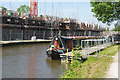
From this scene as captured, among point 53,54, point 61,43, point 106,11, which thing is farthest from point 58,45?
point 106,11

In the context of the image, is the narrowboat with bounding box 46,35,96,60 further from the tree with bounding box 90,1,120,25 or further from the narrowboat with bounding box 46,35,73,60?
the tree with bounding box 90,1,120,25

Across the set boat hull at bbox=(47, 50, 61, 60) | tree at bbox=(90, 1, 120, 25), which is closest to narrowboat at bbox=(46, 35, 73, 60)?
boat hull at bbox=(47, 50, 61, 60)

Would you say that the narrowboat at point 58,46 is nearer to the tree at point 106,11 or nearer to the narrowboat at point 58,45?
the narrowboat at point 58,45

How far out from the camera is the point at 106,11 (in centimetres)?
3036

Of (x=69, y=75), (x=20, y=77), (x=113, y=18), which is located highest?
(x=113, y=18)

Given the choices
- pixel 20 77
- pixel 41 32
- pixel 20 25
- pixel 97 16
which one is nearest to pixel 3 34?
pixel 20 25

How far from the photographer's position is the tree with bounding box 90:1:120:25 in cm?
3002

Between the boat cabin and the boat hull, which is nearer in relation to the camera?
the boat hull

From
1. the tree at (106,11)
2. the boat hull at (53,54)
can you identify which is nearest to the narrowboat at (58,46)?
the boat hull at (53,54)

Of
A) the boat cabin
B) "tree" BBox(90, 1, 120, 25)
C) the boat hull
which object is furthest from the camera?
"tree" BBox(90, 1, 120, 25)

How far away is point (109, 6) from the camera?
29500 millimetres

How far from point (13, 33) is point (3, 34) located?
437 cm

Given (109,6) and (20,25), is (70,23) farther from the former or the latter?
(109,6)

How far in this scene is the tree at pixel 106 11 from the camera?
30016 mm
